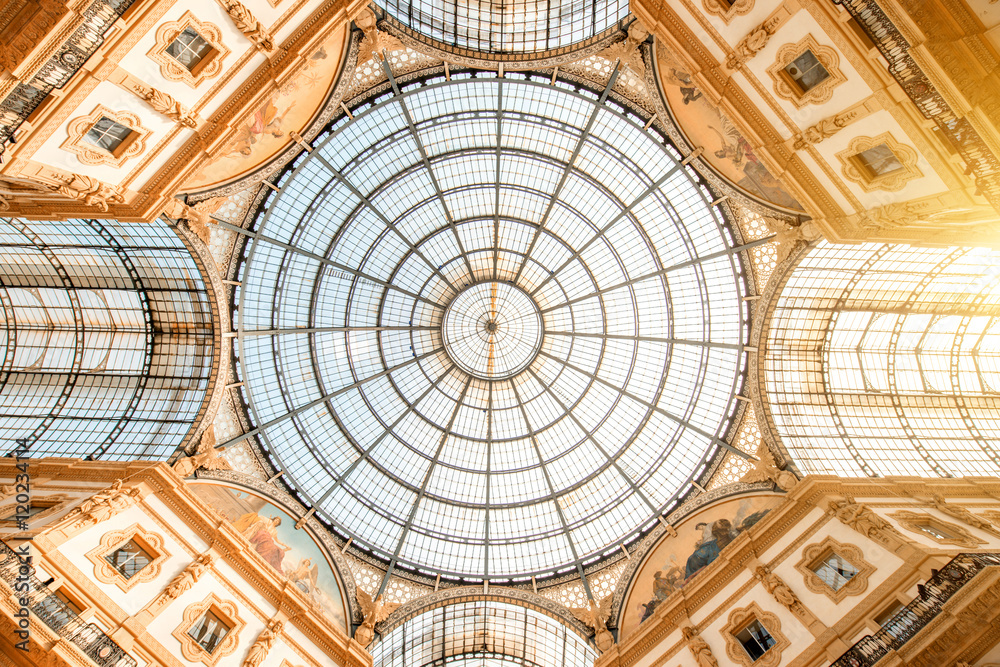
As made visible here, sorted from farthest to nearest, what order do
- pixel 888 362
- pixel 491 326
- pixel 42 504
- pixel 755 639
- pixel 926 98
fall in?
1. pixel 491 326
2. pixel 888 362
3. pixel 755 639
4. pixel 42 504
5. pixel 926 98

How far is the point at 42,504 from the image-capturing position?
1770cm

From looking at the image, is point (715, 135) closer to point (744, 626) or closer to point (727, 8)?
point (727, 8)

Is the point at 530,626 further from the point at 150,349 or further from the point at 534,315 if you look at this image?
the point at 150,349

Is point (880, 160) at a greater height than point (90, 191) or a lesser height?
lesser

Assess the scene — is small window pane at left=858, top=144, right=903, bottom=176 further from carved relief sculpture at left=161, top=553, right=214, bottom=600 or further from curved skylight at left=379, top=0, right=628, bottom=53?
carved relief sculpture at left=161, top=553, right=214, bottom=600

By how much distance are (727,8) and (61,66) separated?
16.0 meters

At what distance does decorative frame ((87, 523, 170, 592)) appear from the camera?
16.2 metres

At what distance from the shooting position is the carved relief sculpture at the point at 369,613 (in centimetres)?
2256

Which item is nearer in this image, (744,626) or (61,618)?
(61,618)

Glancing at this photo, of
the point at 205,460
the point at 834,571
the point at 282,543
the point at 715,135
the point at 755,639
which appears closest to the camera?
the point at 834,571

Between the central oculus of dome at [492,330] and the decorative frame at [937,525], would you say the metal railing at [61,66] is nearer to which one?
the central oculus of dome at [492,330]

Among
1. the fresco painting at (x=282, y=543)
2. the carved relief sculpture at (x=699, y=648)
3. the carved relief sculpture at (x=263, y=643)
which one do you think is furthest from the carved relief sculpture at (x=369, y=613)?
the carved relief sculpture at (x=699, y=648)

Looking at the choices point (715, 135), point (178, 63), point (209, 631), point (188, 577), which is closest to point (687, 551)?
point (715, 135)

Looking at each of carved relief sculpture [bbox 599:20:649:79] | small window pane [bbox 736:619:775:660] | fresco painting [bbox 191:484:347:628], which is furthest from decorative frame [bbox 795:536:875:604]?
fresco painting [bbox 191:484:347:628]
